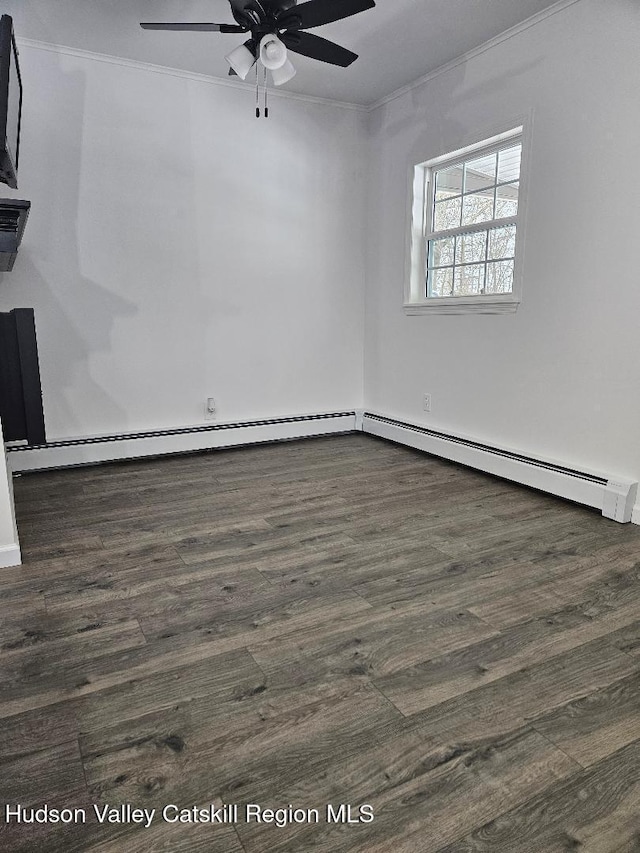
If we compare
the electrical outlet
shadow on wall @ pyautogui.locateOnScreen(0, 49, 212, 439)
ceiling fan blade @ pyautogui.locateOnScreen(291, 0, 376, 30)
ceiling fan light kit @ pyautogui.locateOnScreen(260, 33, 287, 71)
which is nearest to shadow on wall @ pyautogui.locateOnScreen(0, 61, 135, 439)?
shadow on wall @ pyautogui.locateOnScreen(0, 49, 212, 439)

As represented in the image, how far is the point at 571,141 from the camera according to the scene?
297cm

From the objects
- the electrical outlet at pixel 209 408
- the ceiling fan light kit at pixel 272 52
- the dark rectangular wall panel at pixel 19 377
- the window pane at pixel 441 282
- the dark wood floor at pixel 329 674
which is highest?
the ceiling fan light kit at pixel 272 52

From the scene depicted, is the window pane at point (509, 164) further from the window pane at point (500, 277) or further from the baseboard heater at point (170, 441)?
the baseboard heater at point (170, 441)

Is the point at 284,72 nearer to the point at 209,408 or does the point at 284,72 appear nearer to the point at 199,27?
the point at 199,27

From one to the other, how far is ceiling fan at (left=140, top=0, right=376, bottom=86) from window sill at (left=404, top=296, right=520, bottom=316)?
1.60 m

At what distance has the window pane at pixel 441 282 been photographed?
13.3 feet

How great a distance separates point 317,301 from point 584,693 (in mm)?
3618

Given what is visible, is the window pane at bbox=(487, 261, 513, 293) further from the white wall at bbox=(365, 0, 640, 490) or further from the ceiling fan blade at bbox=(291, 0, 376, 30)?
the ceiling fan blade at bbox=(291, 0, 376, 30)

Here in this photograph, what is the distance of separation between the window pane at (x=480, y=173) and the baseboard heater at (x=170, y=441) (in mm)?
2028

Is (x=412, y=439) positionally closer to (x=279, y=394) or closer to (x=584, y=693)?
(x=279, y=394)

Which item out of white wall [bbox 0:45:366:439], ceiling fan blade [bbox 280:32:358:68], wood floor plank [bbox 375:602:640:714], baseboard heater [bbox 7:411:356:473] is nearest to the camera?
wood floor plank [bbox 375:602:640:714]

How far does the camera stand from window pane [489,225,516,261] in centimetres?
346

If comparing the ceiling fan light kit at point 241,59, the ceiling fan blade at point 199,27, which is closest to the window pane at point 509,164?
the ceiling fan light kit at point 241,59

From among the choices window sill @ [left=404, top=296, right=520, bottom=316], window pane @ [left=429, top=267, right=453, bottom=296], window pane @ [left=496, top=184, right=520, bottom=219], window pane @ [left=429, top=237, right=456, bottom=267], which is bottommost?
window sill @ [left=404, top=296, right=520, bottom=316]
